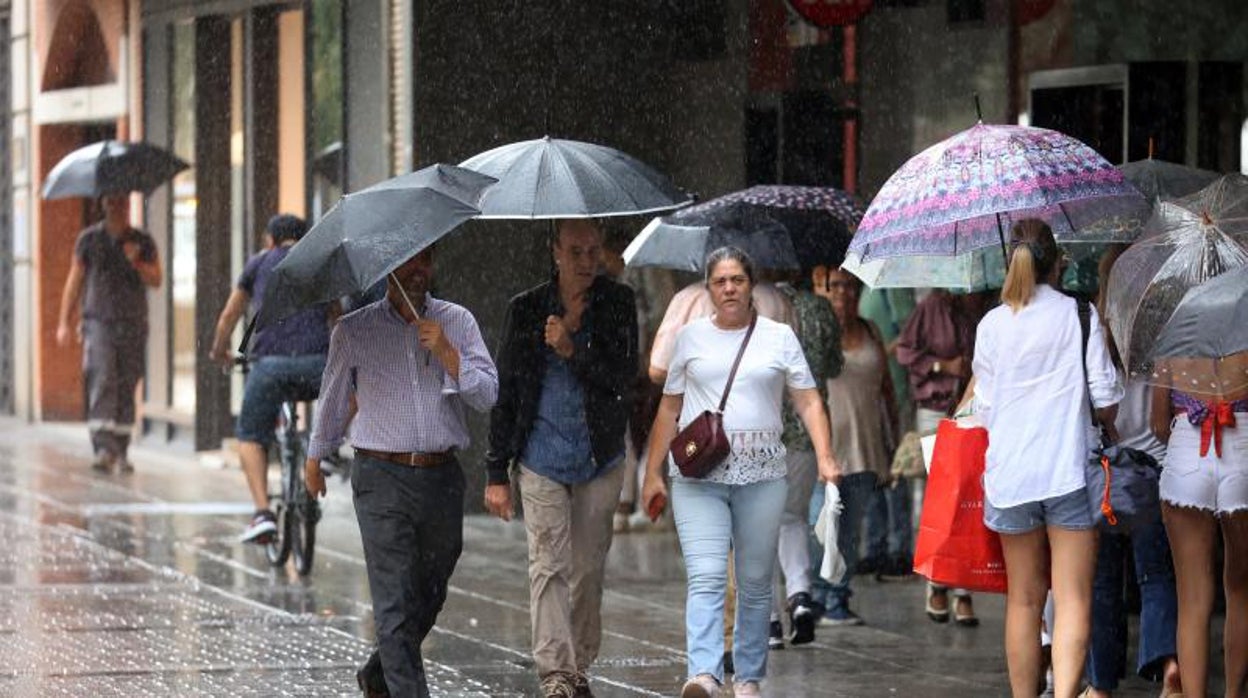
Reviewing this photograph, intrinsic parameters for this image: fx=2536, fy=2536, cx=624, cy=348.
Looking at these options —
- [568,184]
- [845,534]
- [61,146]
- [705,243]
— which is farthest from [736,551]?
[61,146]

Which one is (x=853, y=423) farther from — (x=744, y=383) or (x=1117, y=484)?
(x=1117, y=484)

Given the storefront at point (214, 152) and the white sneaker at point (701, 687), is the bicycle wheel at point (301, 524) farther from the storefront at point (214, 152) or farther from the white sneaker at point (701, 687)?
the storefront at point (214, 152)

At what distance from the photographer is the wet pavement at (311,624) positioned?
10180 mm

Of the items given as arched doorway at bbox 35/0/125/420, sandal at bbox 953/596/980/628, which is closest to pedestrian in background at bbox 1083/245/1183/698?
sandal at bbox 953/596/980/628

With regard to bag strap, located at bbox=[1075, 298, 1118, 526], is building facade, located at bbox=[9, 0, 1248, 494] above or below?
above

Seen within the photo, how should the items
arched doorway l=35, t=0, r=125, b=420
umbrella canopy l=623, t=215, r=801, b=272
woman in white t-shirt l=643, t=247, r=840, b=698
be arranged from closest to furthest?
woman in white t-shirt l=643, t=247, r=840, b=698 → umbrella canopy l=623, t=215, r=801, b=272 → arched doorway l=35, t=0, r=125, b=420

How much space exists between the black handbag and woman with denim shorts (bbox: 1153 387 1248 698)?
16cm

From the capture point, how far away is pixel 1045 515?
856cm

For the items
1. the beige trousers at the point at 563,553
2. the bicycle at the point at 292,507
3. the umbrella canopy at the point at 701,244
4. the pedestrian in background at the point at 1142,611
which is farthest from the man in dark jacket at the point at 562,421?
the bicycle at the point at 292,507

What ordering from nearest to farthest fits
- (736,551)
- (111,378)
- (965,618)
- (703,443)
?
(703,443) < (736,551) < (965,618) < (111,378)

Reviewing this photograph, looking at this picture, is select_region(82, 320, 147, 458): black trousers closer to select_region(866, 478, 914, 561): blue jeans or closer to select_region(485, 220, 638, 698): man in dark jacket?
select_region(866, 478, 914, 561): blue jeans

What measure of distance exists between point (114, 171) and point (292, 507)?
6.52 metres

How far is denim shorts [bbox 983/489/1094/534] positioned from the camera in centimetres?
850

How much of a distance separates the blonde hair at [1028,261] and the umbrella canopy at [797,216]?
237cm
